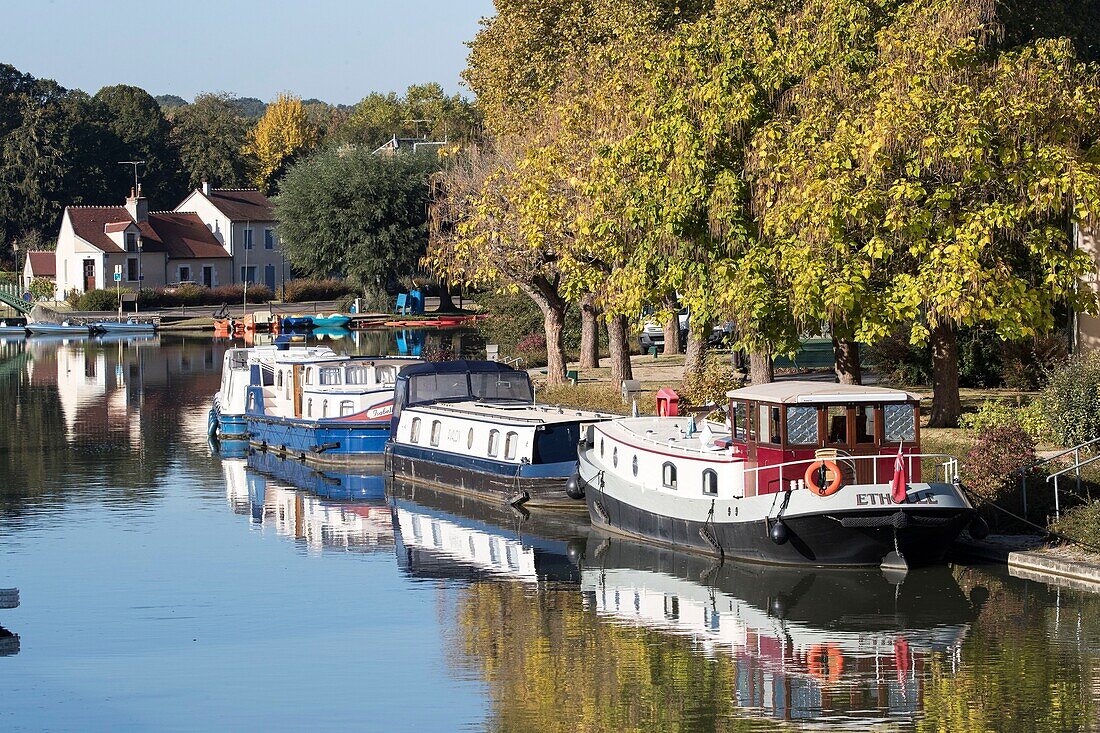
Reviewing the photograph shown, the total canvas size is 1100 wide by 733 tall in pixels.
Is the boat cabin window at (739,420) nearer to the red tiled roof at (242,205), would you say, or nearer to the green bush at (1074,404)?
the green bush at (1074,404)

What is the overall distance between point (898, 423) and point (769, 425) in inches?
92.6

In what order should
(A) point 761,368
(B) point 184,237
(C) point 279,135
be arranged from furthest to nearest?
1. (C) point 279,135
2. (B) point 184,237
3. (A) point 761,368

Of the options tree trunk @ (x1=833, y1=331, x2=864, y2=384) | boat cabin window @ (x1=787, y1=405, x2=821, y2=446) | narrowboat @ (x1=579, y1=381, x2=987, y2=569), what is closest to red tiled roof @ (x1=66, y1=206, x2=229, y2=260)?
tree trunk @ (x1=833, y1=331, x2=864, y2=384)

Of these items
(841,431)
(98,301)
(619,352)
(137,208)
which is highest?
(137,208)

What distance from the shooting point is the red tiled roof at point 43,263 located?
137625 mm

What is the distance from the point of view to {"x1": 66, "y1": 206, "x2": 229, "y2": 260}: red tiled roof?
130 meters

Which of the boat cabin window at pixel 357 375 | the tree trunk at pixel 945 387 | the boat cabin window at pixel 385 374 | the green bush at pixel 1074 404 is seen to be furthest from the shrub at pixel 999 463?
the boat cabin window at pixel 357 375

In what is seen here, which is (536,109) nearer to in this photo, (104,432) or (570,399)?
(570,399)

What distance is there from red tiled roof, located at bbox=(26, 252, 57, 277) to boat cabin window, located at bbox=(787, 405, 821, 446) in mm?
117400

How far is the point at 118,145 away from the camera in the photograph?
160500mm

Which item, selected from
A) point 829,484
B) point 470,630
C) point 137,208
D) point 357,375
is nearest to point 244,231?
point 137,208

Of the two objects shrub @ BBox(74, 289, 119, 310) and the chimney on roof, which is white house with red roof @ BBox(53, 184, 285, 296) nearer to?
the chimney on roof

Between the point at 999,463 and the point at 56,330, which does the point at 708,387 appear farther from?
the point at 56,330

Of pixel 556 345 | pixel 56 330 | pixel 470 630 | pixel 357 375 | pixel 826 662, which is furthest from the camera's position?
pixel 56 330
